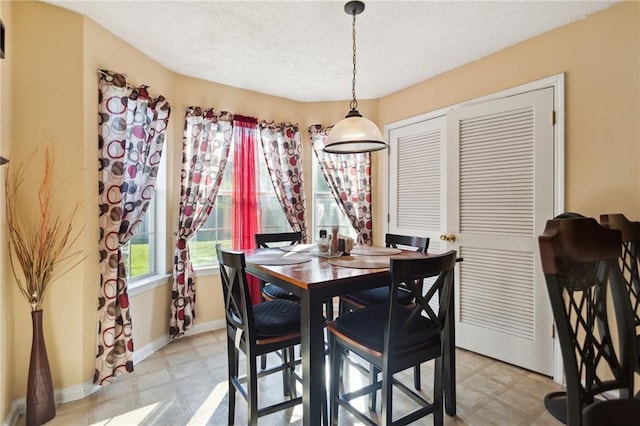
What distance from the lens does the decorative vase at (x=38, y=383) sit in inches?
71.9

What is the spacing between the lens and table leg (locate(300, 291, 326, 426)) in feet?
4.98

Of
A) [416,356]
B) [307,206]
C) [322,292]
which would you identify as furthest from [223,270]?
[307,206]

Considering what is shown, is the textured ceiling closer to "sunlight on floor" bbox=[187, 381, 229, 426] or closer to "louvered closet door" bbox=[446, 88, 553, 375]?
"louvered closet door" bbox=[446, 88, 553, 375]

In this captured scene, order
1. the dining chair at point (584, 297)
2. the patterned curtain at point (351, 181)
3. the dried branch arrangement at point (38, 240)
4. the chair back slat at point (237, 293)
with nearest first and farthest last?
the dining chair at point (584, 297) < the chair back slat at point (237, 293) < the dried branch arrangement at point (38, 240) < the patterned curtain at point (351, 181)

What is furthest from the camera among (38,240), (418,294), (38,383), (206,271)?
(206,271)

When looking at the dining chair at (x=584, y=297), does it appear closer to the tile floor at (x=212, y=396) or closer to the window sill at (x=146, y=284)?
the tile floor at (x=212, y=396)

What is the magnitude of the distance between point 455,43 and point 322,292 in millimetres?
2274

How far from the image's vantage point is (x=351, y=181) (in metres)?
3.78

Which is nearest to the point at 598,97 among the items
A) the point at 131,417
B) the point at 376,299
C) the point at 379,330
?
the point at 376,299

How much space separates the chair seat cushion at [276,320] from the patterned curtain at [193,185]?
1.37m

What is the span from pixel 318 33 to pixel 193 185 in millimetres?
1770

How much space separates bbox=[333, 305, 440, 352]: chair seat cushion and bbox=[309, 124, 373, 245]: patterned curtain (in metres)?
2.00

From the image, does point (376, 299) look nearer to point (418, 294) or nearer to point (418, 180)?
point (418, 294)

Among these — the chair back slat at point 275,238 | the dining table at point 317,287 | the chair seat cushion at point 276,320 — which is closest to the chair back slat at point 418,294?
the dining table at point 317,287
